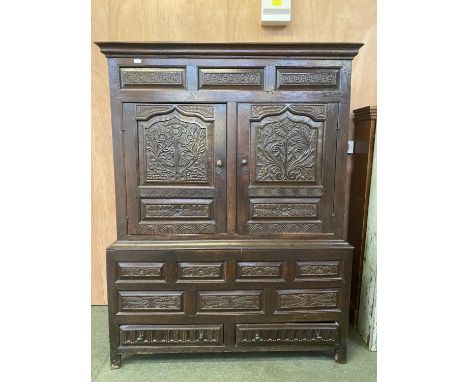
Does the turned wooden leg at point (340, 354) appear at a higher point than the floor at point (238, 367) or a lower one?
higher

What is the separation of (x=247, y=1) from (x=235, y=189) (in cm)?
139

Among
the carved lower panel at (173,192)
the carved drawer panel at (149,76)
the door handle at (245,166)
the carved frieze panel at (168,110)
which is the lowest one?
the carved lower panel at (173,192)

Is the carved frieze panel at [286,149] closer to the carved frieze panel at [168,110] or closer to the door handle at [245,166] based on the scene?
the door handle at [245,166]

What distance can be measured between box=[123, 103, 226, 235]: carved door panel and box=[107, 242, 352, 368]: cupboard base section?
155 millimetres

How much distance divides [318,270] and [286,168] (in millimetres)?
635

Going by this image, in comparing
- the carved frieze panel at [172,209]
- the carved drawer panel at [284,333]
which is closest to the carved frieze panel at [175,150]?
the carved frieze panel at [172,209]

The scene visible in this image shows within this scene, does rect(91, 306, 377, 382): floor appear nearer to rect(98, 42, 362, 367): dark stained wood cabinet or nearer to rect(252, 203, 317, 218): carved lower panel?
rect(98, 42, 362, 367): dark stained wood cabinet

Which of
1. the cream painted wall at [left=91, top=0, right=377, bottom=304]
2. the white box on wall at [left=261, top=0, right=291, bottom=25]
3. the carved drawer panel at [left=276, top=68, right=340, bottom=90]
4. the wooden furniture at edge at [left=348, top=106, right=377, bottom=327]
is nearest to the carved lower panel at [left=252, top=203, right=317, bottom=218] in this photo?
the wooden furniture at edge at [left=348, top=106, right=377, bottom=327]

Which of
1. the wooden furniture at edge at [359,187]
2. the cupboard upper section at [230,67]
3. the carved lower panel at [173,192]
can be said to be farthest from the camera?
the wooden furniture at edge at [359,187]

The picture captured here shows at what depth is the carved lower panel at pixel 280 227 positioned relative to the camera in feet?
5.64

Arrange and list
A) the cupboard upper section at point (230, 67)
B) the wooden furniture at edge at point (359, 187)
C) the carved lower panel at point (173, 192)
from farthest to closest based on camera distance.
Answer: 1. the wooden furniture at edge at point (359, 187)
2. the carved lower panel at point (173, 192)
3. the cupboard upper section at point (230, 67)

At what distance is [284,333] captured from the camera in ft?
5.72

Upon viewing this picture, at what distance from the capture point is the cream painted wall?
2.07 metres

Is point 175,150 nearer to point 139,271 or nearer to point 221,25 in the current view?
point 139,271
